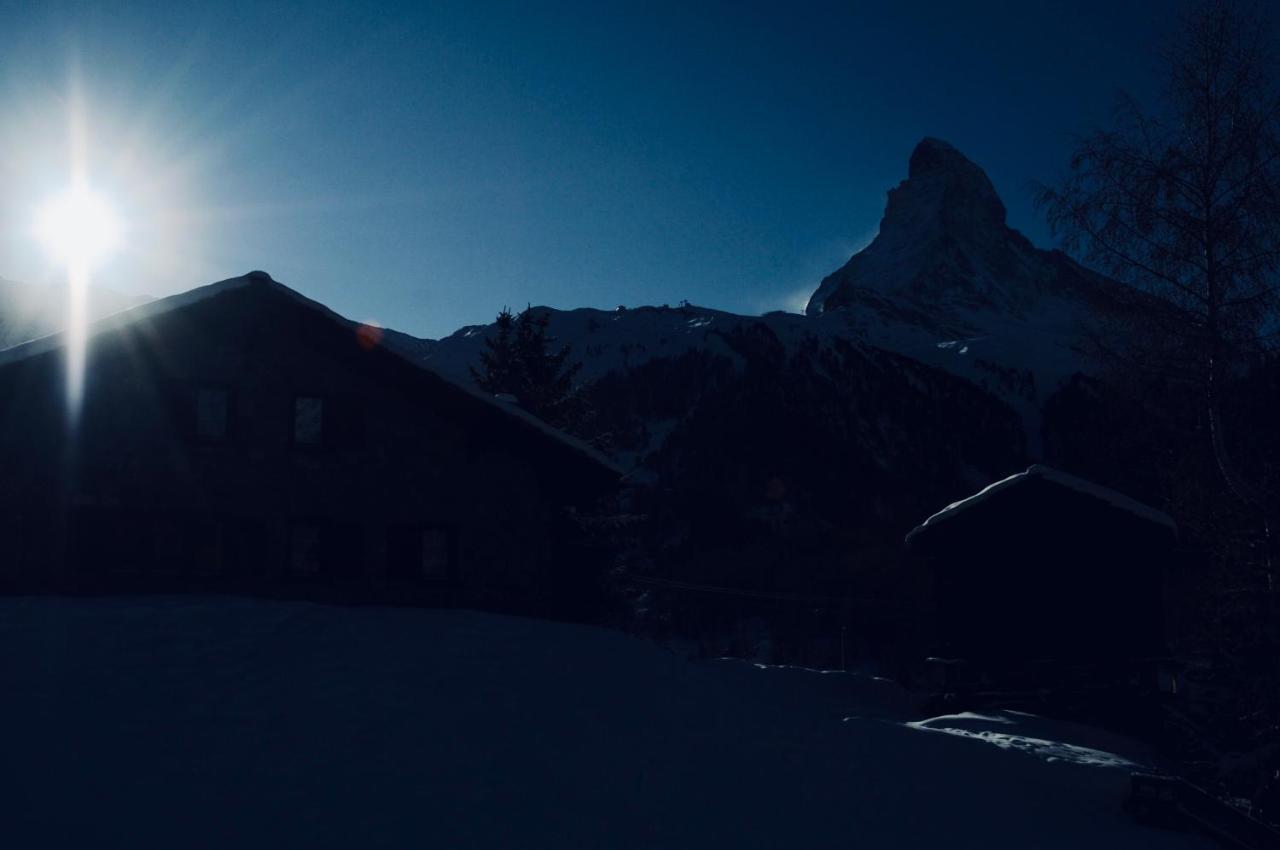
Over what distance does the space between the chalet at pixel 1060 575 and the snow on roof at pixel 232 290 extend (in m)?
7.54

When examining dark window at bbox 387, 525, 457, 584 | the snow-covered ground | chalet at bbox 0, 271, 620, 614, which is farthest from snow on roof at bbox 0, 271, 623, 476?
the snow-covered ground

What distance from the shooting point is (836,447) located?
9569 cm

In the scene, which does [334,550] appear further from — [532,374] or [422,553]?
[532,374]

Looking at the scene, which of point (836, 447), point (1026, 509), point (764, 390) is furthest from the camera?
point (764, 390)

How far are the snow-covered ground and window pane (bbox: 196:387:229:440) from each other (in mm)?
3383

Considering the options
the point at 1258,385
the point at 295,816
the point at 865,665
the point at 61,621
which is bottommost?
the point at 865,665

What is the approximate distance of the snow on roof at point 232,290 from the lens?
15.8m

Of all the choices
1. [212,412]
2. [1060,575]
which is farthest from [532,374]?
[1060,575]

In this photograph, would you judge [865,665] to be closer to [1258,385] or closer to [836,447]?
[1258,385]

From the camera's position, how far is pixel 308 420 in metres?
17.8

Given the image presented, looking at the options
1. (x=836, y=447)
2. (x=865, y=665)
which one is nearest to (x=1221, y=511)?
(x=865, y=665)

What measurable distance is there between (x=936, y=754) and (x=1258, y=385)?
7271 mm

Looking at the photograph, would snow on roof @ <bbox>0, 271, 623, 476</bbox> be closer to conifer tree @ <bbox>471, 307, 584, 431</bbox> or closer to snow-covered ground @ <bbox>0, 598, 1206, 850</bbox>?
snow-covered ground @ <bbox>0, 598, 1206, 850</bbox>

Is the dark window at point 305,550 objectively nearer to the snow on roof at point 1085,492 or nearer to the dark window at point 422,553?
the dark window at point 422,553
